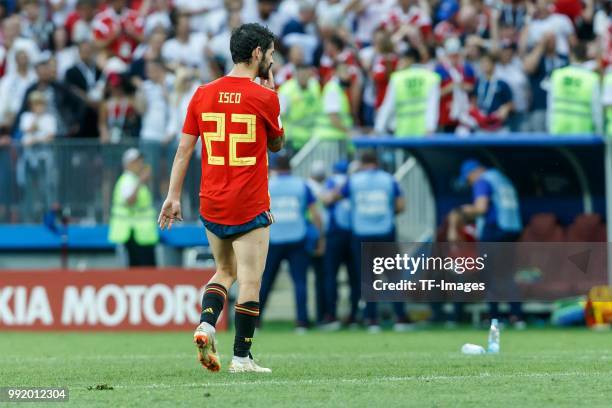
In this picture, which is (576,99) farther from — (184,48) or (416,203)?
(184,48)

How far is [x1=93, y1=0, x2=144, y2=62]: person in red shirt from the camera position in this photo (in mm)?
22406

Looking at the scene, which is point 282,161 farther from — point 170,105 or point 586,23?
point 586,23

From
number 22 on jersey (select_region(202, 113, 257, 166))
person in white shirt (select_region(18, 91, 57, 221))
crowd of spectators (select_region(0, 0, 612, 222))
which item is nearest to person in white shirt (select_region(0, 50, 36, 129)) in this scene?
crowd of spectators (select_region(0, 0, 612, 222))

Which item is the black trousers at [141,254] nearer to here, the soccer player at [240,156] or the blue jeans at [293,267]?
the blue jeans at [293,267]

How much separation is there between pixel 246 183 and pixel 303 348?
465 cm

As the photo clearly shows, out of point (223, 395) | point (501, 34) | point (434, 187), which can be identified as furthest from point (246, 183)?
point (501, 34)

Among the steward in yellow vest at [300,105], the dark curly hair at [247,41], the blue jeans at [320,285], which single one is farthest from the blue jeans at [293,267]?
the dark curly hair at [247,41]

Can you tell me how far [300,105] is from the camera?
19844mm

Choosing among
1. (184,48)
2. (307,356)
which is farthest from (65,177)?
(307,356)

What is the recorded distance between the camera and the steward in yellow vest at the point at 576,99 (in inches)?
703

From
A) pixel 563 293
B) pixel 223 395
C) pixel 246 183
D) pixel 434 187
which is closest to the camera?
pixel 223 395

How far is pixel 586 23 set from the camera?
20922mm

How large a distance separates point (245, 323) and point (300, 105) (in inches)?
416

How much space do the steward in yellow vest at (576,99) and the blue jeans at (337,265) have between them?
3019 mm
